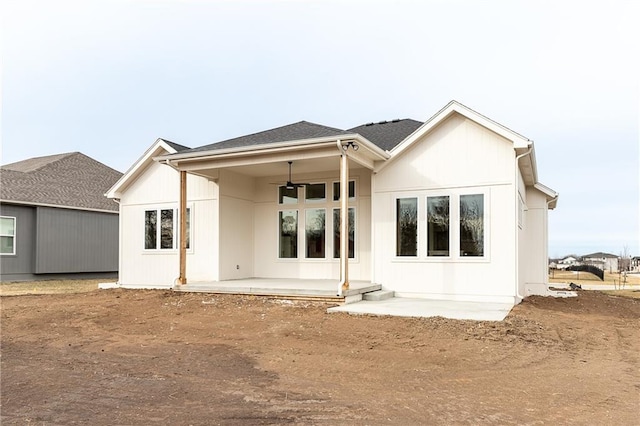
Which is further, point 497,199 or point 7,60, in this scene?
point 7,60

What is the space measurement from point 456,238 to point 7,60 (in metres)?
13.7

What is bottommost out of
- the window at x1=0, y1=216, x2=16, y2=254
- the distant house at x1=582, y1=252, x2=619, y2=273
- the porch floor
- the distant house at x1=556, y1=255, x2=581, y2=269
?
the distant house at x1=556, y1=255, x2=581, y2=269

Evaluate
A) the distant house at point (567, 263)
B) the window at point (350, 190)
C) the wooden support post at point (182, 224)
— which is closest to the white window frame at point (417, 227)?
the window at point (350, 190)

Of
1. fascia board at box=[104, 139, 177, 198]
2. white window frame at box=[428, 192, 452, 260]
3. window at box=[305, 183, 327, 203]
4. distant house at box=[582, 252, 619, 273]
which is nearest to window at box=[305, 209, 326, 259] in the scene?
window at box=[305, 183, 327, 203]

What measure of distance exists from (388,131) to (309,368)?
9497mm

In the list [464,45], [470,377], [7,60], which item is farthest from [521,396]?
[7,60]

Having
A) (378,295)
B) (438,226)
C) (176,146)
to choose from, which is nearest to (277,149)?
(378,295)

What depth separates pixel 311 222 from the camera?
500 inches

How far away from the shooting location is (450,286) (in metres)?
9.91

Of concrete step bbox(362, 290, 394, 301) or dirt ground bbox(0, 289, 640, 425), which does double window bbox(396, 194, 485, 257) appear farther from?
dirt ground bbox(0, 289, 640, 425)

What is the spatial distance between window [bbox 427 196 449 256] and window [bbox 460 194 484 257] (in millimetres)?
326

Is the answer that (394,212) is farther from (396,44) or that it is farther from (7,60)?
(7,60)

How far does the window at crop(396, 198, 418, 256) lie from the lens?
1034 cm

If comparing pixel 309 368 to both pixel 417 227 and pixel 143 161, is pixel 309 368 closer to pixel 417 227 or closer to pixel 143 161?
pixel 417 227
